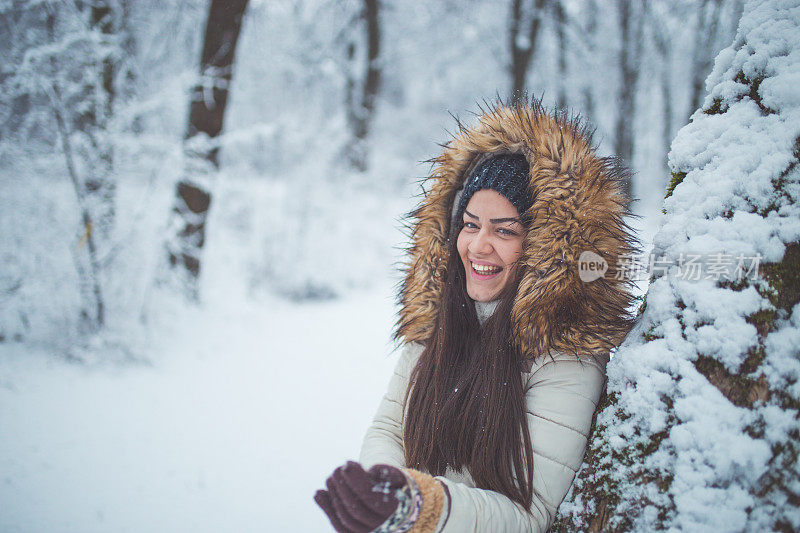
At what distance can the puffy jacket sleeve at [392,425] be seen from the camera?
156cm

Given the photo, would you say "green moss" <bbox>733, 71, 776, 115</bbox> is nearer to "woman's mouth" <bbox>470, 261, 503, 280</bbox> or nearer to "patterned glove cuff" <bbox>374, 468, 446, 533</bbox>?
"woman's mouth" <bbox>470, 261, 503, 280</bbox>

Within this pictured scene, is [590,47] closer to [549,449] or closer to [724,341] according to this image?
[724,341]

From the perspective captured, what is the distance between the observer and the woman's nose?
1498 millimetres

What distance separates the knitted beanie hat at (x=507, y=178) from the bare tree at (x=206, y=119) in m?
4.15

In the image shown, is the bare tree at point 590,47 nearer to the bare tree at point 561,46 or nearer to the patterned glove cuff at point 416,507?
the bare tree at point 561,46

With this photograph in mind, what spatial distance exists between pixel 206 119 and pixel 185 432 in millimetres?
3746

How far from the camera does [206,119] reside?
5184 mm

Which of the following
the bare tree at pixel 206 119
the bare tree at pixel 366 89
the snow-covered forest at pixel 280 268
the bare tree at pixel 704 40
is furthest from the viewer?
the bare tree at pixel 704 40

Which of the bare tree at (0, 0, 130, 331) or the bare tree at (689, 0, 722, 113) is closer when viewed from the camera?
the bare tree at (0, 0, 130, 331)

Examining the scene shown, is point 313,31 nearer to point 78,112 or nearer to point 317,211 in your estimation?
point 317,211

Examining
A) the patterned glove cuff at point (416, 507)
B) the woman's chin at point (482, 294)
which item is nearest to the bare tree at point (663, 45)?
the woman's chin at point (482, 294)

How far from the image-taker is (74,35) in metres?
3.84

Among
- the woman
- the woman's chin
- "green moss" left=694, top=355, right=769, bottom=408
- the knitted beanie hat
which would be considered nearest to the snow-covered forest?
"green moss" left=694, top=355, right=769, bottom=408

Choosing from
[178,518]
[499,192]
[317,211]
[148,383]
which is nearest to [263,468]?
[178,518]
